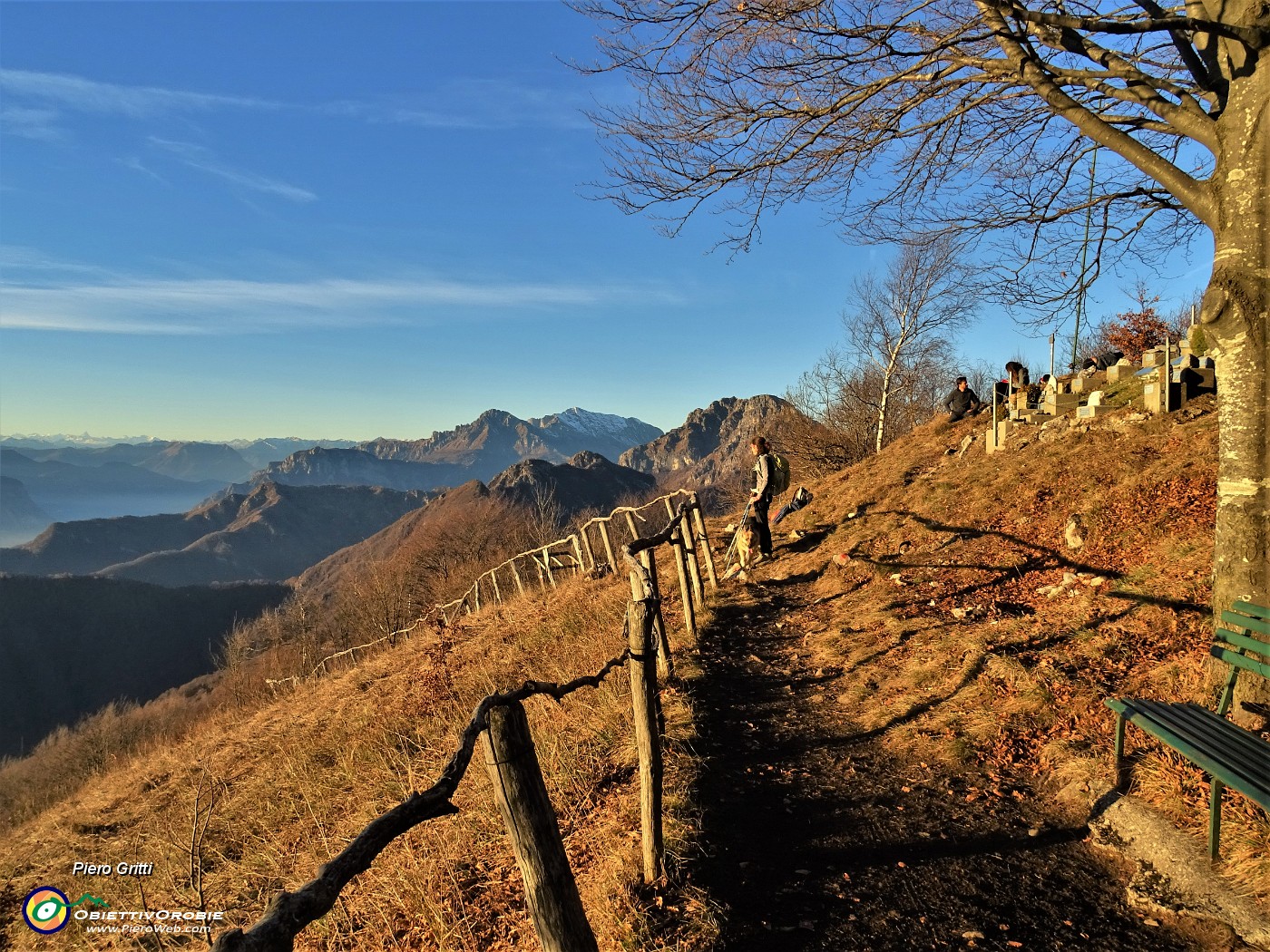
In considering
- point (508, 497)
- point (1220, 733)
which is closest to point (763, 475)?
point (1220, 733)

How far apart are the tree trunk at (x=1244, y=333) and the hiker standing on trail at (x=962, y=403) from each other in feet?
46.4

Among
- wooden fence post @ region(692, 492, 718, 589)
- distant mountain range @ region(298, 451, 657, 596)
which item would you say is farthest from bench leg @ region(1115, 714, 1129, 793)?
distant mountain range @ region(298, 451, 657, 596)

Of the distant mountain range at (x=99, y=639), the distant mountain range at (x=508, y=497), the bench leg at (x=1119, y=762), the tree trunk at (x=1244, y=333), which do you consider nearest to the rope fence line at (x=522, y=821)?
the bench leg at (x=1119, y=762)

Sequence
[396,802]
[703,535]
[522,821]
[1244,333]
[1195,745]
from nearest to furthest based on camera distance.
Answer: [522,821], [1195,745], [1244,333], [396,802], [703,535]

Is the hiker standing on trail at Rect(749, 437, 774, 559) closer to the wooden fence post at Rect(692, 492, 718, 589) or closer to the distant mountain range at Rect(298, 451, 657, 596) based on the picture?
the wooden fence post at Rect(692, 492, 718, 589)

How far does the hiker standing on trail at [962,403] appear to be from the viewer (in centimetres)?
1717

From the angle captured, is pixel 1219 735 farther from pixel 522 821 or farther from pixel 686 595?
pixel 686 595

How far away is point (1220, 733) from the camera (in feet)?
9.74

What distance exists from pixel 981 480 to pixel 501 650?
8630mm

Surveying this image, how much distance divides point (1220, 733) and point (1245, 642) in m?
0.71

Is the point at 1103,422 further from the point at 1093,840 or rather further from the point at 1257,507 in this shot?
the point at 1093,840

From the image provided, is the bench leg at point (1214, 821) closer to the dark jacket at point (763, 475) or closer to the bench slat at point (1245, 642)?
the bench slat at point (1245, 642)

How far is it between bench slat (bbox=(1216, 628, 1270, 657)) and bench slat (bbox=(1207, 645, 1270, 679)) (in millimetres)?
55

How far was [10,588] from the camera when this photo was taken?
121 metres
